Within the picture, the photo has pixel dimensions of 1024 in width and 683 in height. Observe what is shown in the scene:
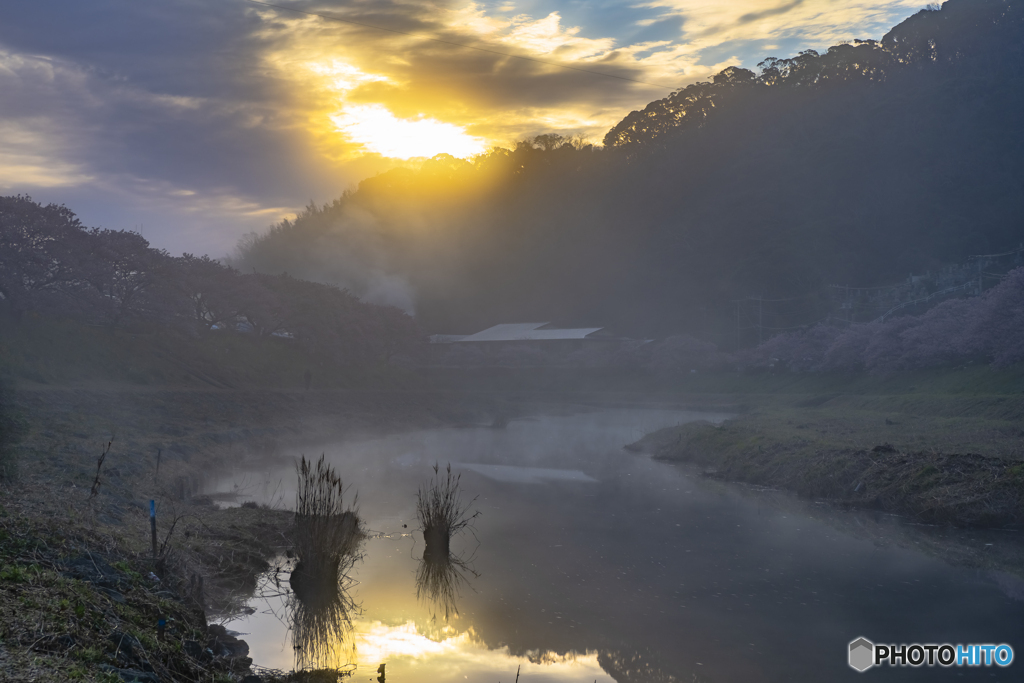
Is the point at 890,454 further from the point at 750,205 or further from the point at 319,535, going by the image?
the point at 750,205

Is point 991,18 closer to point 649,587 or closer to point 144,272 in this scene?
point 144,272

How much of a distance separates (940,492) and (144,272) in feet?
132

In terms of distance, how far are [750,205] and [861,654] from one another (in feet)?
317

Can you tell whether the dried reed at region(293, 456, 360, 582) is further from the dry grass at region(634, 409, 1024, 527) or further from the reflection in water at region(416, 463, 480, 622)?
the dry grass at region(634, 409, 1024, 527)

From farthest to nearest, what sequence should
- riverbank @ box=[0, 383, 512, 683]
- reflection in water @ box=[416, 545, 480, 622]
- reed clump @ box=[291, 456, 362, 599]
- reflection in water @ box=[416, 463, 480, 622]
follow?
reflection in water @ box=[416, 463, 480, 622] → reflection in water @ box=[416, 545, 480, 622] → reed clump @ box=[291, 456, 362, 599] → riverbank @ box=[0, 383, 512, 683]

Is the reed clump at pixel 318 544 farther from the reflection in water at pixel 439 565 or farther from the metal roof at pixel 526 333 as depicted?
the metal roof at pixel 526 333

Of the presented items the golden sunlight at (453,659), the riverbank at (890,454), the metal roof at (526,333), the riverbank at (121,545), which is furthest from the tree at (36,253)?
the metal roof at (526,333)

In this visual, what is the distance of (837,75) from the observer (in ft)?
366

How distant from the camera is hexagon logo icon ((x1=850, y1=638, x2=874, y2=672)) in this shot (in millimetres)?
10977

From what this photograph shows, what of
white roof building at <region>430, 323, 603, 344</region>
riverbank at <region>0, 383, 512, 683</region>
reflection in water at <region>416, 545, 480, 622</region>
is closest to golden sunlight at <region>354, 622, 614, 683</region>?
reflection in water at <region>416, 545, 480, 622</region>

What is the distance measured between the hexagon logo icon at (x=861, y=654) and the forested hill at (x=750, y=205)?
76622 mm

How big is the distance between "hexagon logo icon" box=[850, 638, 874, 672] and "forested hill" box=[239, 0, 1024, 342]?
76622 mm

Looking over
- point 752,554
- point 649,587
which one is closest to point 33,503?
point 649,587

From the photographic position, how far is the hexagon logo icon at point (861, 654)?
36.0ft
